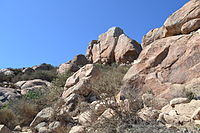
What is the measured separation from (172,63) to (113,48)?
12386mm

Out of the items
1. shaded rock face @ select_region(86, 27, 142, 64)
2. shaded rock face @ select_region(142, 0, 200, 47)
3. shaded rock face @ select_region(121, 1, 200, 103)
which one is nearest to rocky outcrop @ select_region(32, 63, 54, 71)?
shaded rock face @ select_region(86, 27, 142, 64)

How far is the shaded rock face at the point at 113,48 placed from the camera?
17.2 m

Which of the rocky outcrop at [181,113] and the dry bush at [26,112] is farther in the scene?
the dry bush at [26,112]

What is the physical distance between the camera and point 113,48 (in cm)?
1923

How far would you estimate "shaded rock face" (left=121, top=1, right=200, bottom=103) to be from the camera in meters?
6.37

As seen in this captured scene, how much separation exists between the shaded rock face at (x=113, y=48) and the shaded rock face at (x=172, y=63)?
8566 mm

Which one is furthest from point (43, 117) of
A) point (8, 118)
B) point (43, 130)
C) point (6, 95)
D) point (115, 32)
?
point (115, 32)

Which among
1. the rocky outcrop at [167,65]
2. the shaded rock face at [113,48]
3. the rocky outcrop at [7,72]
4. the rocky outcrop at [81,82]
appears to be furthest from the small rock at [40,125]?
the rocky outcrop at [7,72]

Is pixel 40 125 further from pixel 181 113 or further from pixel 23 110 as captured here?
pixel 181 113

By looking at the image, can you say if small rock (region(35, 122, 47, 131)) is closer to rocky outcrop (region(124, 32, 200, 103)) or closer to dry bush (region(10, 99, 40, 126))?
dry bush (region(10, 99, 40, 126))

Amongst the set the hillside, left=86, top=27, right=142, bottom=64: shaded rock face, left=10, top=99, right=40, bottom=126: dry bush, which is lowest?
the hillside

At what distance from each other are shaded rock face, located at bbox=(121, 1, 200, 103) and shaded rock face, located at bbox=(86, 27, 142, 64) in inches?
337

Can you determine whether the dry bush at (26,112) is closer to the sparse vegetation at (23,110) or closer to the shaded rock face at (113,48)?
the sparse vegetation at (23,110)

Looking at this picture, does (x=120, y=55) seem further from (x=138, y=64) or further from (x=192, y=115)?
(x=192, y=115)
